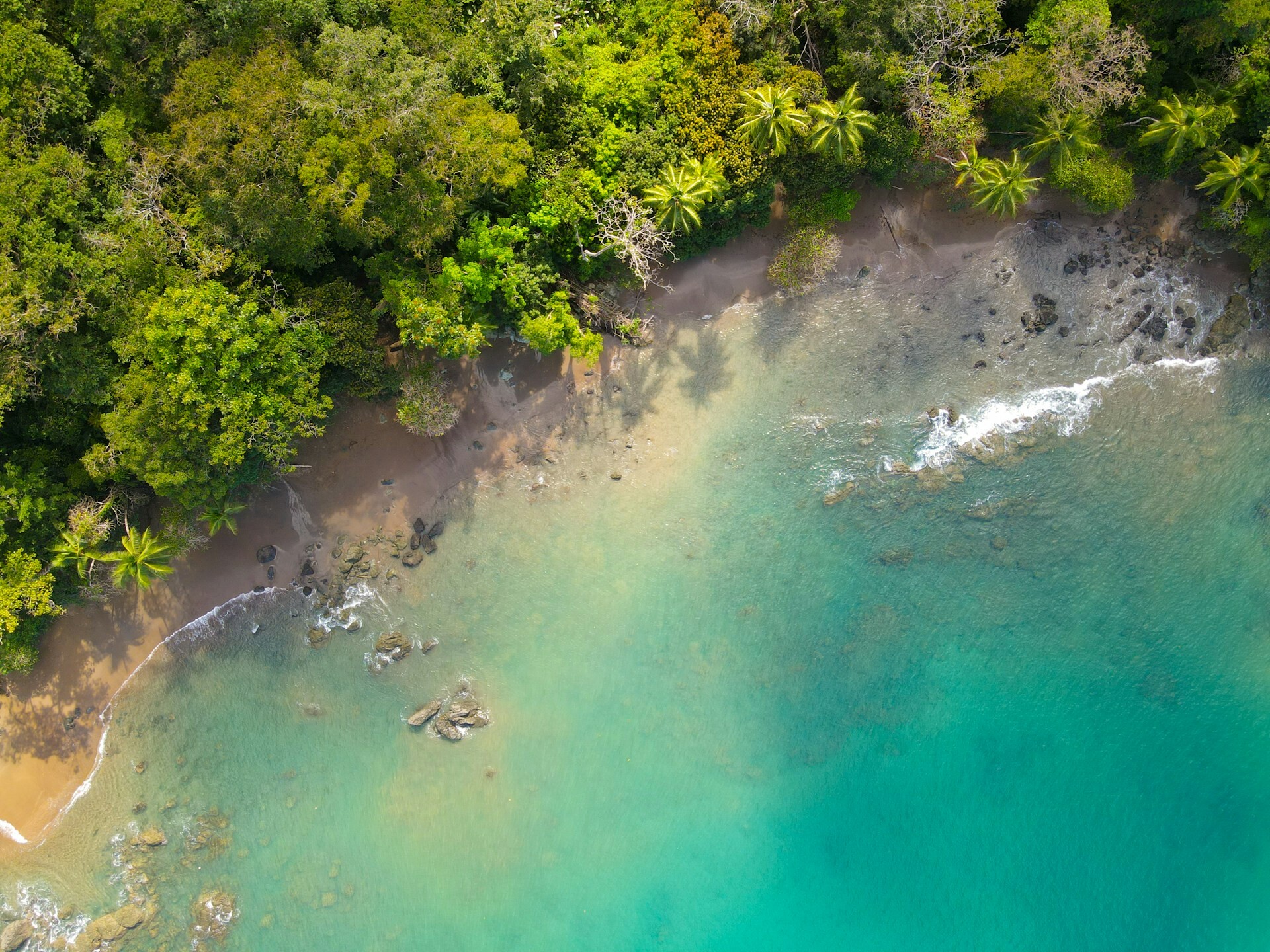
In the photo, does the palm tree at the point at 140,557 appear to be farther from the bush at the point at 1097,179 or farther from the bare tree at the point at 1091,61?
the bush at the point at 1097,179

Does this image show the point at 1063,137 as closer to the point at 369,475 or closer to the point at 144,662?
the point at 369,475

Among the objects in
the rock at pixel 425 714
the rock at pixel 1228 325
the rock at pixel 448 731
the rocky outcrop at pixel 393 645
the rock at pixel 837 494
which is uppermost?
the rock at pixel 1228 325

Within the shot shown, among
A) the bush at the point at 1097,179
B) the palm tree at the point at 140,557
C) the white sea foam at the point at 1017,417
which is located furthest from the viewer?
the white sea foam at the point at 1017,417

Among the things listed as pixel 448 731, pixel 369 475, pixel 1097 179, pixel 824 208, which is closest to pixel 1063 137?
pixel 1097 179

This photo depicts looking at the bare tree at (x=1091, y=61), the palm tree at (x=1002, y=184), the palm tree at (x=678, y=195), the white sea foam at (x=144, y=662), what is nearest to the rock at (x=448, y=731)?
the white sea foam at (x=144, y=662)

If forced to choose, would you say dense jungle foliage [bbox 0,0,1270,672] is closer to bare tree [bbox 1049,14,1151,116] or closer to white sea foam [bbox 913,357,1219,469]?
bare tree [bbox 1049,14,1151,116]

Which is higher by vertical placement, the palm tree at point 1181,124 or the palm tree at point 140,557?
the palm tree at point 1181,124

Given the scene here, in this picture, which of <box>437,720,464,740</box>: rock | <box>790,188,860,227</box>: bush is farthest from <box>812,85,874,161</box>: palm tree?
<box>437,720,464,740</box>: rock
